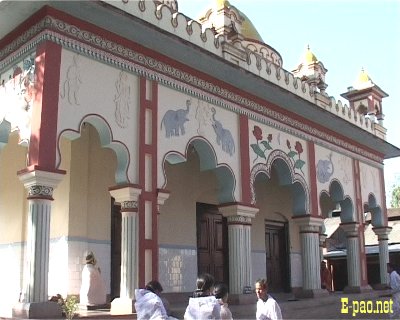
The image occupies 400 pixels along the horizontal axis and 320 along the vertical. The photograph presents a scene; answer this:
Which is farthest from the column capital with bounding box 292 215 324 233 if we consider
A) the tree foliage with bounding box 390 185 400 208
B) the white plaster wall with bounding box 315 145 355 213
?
the tree foliage with bounding box 390 185 400 208

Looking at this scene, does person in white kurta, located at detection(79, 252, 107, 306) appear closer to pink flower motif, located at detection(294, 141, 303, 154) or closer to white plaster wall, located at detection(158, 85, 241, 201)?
white plaster wall, located at detection(158, 85, 241, 201)

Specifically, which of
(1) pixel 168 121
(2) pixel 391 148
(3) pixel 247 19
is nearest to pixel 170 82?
(1) pixel 168 121

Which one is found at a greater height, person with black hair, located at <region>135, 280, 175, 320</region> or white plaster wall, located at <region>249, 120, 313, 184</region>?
white plaster wall, located at <region>249, 120, 313, 184</region>

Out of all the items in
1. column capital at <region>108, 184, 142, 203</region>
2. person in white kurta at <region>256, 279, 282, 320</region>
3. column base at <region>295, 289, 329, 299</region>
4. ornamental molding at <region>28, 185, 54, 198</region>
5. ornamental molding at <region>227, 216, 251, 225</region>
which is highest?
column capital at <region>108, 184, 142, 203</region>

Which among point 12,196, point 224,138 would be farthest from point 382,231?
point 12,196

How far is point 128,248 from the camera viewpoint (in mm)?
7672

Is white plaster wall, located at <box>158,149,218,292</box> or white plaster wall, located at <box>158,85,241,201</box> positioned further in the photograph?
white plaster wall, located at <box>158,149,218,292</box>

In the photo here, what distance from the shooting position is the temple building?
23.8ft

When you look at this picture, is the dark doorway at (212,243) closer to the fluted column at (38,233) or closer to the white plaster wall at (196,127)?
the white plaster wall at (196,127)

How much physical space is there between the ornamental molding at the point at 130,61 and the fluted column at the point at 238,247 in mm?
1931

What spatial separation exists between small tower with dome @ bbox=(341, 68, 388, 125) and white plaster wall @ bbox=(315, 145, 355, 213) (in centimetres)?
231

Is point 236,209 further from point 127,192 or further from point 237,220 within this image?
point 127,192
